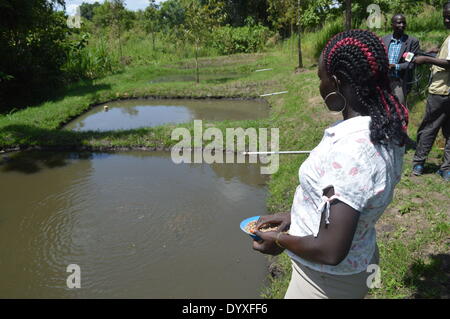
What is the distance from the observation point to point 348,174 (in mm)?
1186

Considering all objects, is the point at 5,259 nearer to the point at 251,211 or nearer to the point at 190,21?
the point at 251,211

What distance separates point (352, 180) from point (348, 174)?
0.02m

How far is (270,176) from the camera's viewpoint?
616cm

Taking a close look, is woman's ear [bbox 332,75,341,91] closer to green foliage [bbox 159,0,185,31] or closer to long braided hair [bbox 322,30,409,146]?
long braided hair [bbox 322,30,409,146]

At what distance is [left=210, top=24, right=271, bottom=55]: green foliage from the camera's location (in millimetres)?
22969

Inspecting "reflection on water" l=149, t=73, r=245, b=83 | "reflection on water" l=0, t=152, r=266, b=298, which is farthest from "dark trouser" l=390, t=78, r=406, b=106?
"reflection on water" l=149, t=73, r=245, b=83

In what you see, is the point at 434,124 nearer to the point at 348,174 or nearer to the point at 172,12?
the point at 348,174

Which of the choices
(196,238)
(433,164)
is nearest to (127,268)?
(196,238)

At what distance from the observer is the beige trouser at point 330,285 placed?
140cm
